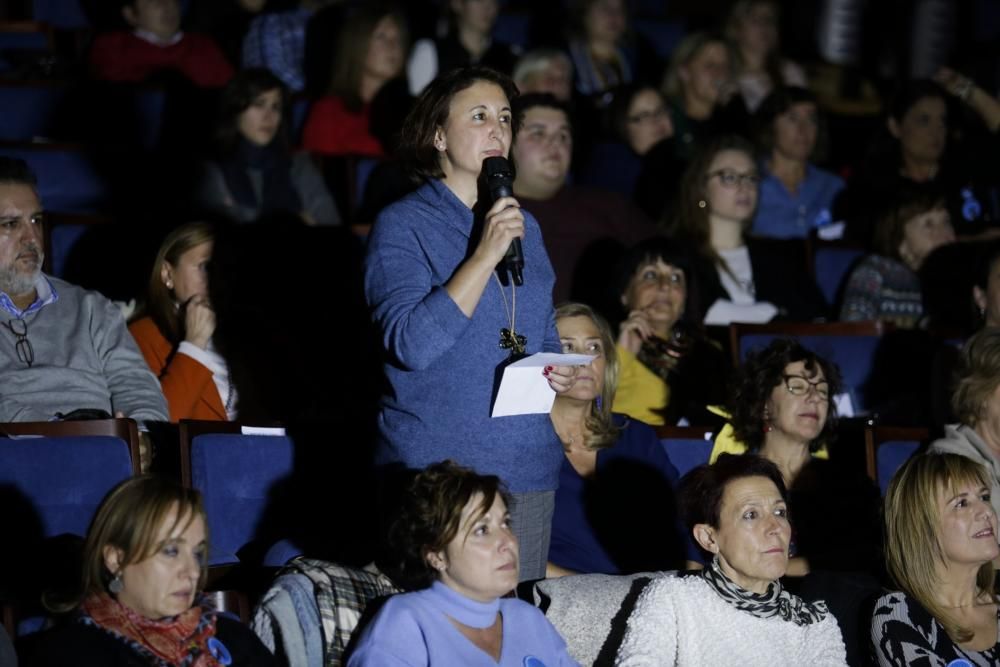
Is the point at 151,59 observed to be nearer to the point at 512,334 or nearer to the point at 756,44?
the point at 756,44

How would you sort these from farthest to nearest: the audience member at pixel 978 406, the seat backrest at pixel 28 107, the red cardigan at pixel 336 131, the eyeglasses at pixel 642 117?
the eyeglasses at pixel 642 117 → the red cardigan at pixel 336 131 → the seat backrest at pixel 28 107 → the audience member at pixel 978 406

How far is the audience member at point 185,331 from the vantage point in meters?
3.85

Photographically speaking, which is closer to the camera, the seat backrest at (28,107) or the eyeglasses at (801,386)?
the eyeglasses at (801,386)

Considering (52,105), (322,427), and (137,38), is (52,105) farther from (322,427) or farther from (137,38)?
(322,427)

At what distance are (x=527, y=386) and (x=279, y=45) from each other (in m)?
3.90

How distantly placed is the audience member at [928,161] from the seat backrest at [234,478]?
308 centimetres

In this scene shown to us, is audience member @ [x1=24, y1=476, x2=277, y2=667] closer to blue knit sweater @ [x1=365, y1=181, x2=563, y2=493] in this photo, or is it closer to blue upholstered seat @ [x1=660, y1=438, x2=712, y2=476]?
blue knit sweater @ [x1=365, y1=181, x2=563, y2=493]

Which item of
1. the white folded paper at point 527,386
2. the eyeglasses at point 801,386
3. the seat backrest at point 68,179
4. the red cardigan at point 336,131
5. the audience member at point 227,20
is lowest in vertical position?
the eyeglasses at point 801,386

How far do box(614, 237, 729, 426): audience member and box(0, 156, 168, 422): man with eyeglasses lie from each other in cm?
141

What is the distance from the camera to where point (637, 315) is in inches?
173

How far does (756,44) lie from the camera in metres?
6.93

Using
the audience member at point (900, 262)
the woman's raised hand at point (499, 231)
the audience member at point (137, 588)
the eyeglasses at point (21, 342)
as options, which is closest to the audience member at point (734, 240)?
the audience member at point (900, 262)

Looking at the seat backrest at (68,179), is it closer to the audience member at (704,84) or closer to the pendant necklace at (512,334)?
the audience member at (704,84)

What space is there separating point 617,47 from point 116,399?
401cm
